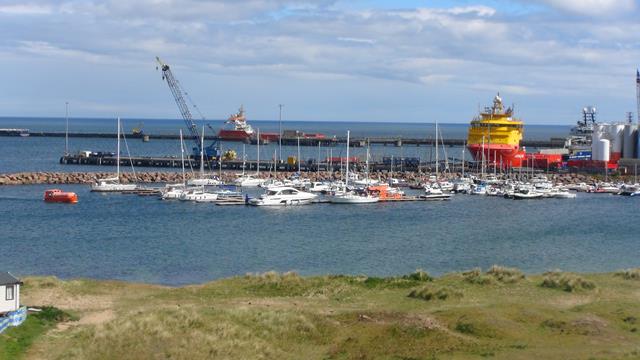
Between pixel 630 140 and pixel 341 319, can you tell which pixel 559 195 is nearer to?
pixel 630 140

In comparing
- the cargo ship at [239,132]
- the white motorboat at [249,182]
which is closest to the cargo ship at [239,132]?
the cargo ship at [239,132]

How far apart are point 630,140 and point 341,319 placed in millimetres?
83817

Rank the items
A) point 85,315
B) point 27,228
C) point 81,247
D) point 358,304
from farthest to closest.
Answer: point 27,228, point 81,247, point 358,304, point 85,315

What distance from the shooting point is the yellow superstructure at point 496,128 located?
105062 mm

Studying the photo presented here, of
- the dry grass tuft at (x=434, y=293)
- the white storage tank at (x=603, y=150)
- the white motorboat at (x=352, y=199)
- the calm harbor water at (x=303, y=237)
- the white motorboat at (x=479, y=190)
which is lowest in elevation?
the calm harbor water at (x=303, y=237)

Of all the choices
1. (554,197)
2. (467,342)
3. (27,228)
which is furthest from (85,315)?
(554,197)

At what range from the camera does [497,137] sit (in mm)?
105062

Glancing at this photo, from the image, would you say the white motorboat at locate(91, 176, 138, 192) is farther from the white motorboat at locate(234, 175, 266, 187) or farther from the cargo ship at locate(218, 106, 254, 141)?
the cargo ship at locate(218, 106, 254, 141)

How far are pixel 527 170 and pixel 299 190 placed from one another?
35990 mm

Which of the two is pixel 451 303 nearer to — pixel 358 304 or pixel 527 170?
pixel 358 304

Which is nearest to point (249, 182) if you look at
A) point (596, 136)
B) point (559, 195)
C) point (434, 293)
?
point (559, 195)

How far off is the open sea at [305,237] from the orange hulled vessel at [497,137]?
76.2 feet

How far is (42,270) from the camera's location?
39.9 meters

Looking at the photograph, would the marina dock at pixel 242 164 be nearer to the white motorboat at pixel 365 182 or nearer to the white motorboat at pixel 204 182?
the white motorboat at pixel 204 182
